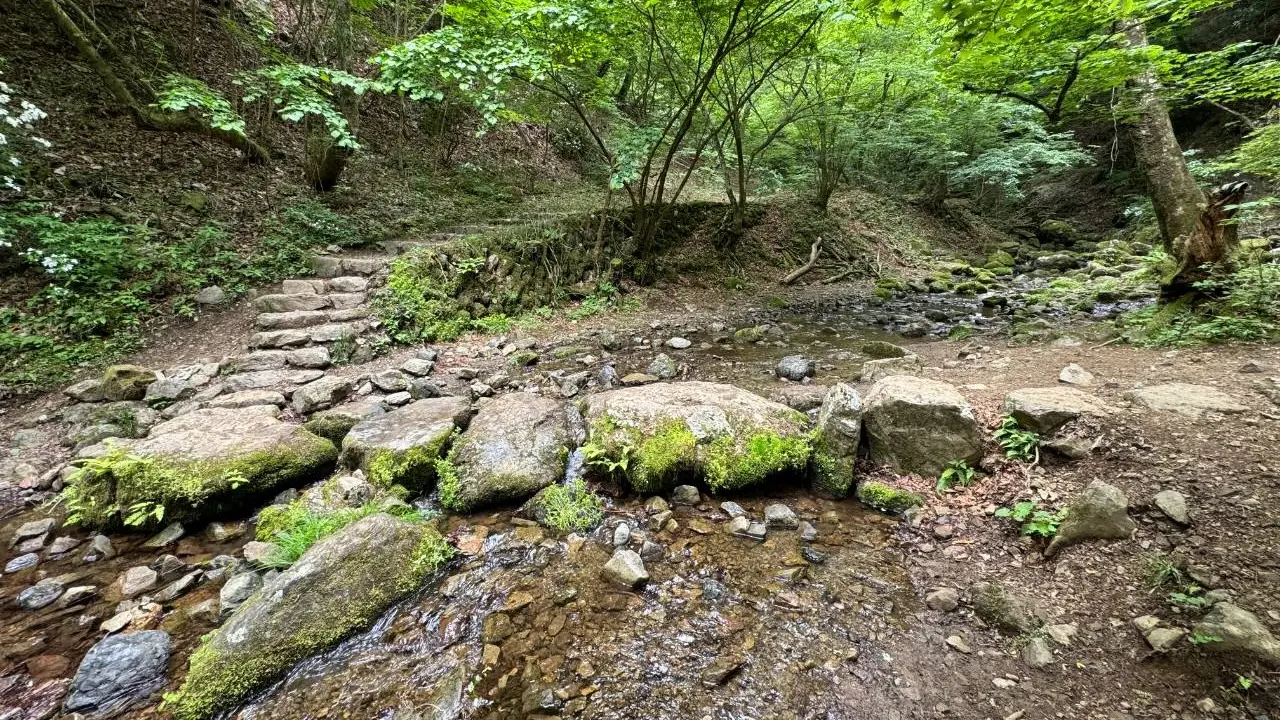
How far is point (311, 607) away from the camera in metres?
2.45

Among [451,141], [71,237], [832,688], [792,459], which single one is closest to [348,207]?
[71,237]

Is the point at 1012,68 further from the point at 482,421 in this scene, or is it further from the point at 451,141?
the point at 451,141

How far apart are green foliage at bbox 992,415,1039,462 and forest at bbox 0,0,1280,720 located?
80 mm

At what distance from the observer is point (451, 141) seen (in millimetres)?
13219

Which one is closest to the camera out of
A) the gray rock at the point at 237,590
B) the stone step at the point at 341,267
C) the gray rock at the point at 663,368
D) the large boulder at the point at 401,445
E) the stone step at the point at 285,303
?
the gray rock at the point at 237,590

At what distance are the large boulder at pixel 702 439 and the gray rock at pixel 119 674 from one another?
2753 millimetres

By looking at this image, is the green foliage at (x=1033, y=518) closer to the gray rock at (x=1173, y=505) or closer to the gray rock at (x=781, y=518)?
the gray rock at (x=1173, y=505)

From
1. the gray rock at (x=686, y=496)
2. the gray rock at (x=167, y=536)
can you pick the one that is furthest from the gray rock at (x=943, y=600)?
the gray rock at (x=167, y=536)

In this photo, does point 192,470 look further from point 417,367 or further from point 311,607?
point 417,367

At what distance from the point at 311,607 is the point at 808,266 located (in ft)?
41.5

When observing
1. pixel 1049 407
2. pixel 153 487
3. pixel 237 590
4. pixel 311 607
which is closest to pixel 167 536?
pixel 153 487

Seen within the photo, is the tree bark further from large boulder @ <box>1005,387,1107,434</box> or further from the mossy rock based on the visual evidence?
large boulder @ <box>1005,387,1107,434</box>

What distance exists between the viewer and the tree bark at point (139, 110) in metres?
6.36

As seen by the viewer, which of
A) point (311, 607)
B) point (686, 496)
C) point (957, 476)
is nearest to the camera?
point (311, 607)
